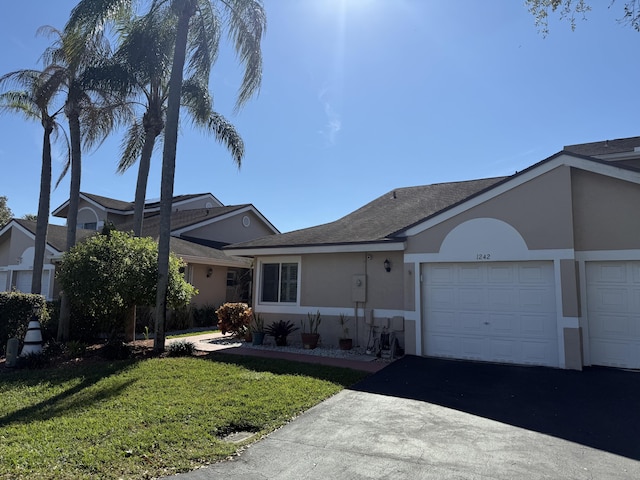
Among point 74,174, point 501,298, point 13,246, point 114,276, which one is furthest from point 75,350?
point 13,246

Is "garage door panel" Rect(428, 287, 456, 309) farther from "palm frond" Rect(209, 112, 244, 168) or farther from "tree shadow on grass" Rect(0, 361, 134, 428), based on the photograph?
"palm frond" Rect(209, 112, 244, 168)

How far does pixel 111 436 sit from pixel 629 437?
6.50 metres

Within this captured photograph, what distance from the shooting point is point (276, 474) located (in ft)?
14.1

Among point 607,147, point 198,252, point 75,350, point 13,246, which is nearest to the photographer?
point 75,350

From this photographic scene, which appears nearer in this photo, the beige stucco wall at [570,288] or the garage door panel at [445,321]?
the beige stucco wall at [570,288]

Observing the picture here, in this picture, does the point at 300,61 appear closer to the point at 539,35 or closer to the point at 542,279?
the point at 539,35

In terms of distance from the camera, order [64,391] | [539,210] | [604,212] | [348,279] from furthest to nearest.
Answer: [348,279] → [539,210] → [604,212] → [64,391]

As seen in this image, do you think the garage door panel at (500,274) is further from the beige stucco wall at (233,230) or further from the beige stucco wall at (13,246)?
the beige stucco wall at (13,246)

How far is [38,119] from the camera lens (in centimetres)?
1502

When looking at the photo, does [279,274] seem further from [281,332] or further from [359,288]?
[359,288]

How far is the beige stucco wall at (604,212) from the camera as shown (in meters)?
8.58

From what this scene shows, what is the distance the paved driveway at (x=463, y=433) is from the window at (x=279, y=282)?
17.7 feet

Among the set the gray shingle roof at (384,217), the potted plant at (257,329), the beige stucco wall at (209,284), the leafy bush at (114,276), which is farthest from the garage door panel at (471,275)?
the beige stucco wall at (209,284)

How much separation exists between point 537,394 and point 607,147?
390 inches
